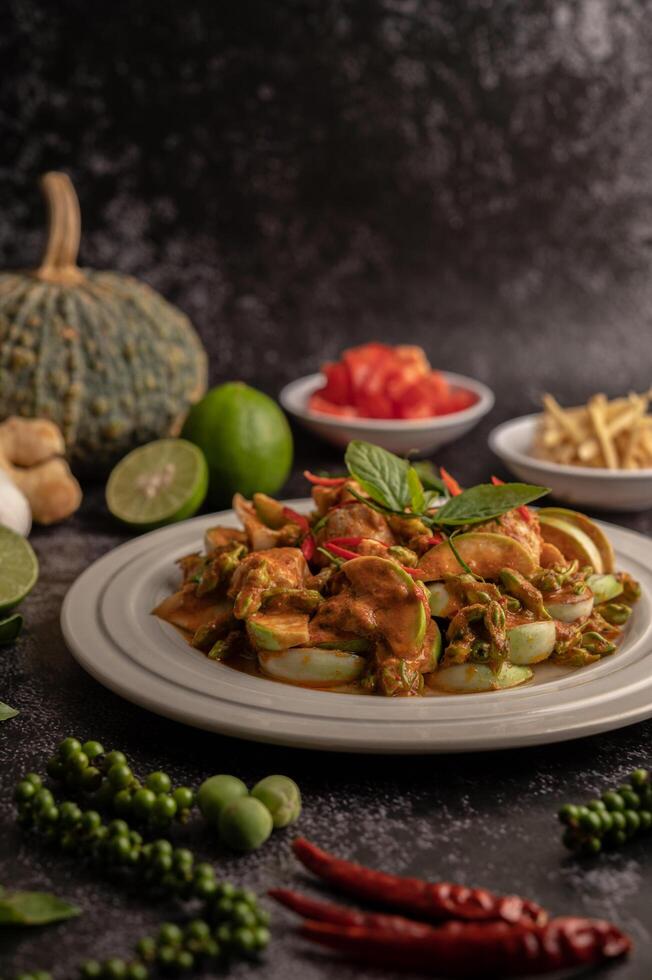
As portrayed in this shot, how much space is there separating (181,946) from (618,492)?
2297 millimetres

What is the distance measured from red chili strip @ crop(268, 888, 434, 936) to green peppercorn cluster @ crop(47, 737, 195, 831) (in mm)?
250

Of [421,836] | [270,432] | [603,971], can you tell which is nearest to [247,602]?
[421,836]

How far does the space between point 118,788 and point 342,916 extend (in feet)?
1.54

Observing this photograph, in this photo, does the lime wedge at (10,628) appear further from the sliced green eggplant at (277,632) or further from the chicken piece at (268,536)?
the sliced green eggplant at (277,632)

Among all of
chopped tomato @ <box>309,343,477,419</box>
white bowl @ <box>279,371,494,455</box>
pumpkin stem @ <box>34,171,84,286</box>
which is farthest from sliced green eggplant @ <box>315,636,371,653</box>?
pumpkin stem @ <box>34,171,84,286</box>

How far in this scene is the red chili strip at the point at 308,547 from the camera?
7.84ft

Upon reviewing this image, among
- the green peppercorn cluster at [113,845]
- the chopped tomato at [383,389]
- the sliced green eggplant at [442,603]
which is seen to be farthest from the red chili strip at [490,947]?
the chopped tomato at [383,389]

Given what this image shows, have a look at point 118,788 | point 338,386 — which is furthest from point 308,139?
point 118,788

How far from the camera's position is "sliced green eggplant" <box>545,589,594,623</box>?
89.7 inches

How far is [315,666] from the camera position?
2.13 m

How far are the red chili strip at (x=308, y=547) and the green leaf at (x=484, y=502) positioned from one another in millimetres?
260

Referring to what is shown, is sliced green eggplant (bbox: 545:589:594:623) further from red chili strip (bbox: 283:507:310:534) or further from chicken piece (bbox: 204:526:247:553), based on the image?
chicken piece (bbox: 204:526:247:553)

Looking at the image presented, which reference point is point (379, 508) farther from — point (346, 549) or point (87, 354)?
point (87, 354)

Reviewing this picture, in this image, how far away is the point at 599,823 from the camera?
178 centimetres
